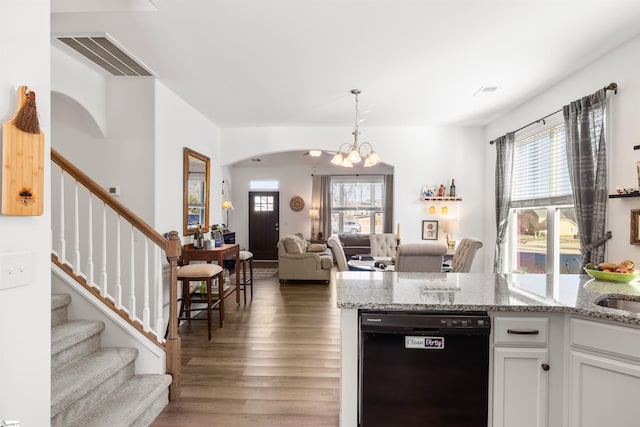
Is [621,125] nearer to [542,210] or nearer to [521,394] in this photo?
[542,210]

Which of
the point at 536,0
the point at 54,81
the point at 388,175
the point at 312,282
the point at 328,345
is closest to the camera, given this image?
the point at 536,0

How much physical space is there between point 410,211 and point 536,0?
3756 millimetres

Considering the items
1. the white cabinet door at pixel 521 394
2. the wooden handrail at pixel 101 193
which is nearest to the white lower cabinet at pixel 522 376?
the white cabinet door at pixel 521 394

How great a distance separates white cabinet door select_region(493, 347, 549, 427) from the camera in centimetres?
169

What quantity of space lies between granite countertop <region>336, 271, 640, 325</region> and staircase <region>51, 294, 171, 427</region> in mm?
1465

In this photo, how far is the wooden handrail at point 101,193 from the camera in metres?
2.33

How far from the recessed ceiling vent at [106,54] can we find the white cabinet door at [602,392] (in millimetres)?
3937

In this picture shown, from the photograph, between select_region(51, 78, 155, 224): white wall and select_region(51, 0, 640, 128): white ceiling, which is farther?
select_region(51, 78, 155, 224): white wall

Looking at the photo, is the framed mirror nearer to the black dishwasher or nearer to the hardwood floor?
the hardwood floor

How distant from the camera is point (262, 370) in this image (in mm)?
2895

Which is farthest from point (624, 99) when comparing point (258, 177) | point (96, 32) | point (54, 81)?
point (258, 177)

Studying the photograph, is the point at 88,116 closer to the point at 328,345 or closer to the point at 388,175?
the point at 328,345

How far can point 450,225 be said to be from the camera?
5.73 meters

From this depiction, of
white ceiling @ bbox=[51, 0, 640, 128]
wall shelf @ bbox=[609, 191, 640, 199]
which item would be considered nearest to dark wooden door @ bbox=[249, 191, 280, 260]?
white ceiling @ bbox=[51, 0, 640, 128]
